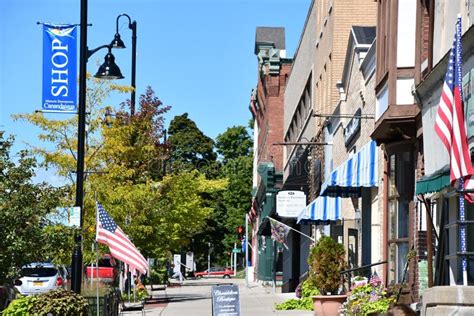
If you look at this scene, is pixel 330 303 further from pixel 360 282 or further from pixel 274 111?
pixel 274 111

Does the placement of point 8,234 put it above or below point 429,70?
below

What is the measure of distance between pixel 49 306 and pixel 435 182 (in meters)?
6.13

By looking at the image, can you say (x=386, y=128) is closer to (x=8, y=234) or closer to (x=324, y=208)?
(x=8, y=234)

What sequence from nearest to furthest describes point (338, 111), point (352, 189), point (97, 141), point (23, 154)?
point (23, 154) < point (352, 189) < point (338, 111) < point (97, 141)

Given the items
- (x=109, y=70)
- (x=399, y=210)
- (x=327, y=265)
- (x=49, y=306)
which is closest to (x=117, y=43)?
(x=109, y=70)

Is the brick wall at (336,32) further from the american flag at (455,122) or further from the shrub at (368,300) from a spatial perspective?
the american flag at (455,122)

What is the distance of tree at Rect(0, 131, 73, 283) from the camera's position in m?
18.0

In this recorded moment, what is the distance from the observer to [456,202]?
1497cm

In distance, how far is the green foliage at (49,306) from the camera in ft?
50.7

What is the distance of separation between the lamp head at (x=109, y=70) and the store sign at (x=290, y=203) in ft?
43.1

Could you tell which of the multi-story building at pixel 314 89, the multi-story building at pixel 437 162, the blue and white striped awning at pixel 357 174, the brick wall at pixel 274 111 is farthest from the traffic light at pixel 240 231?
the multi-story building at pixel 437 162

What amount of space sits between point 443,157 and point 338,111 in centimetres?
1413

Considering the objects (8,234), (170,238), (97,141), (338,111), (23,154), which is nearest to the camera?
(8,234)

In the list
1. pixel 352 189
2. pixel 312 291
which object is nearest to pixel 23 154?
pixel 352 189
